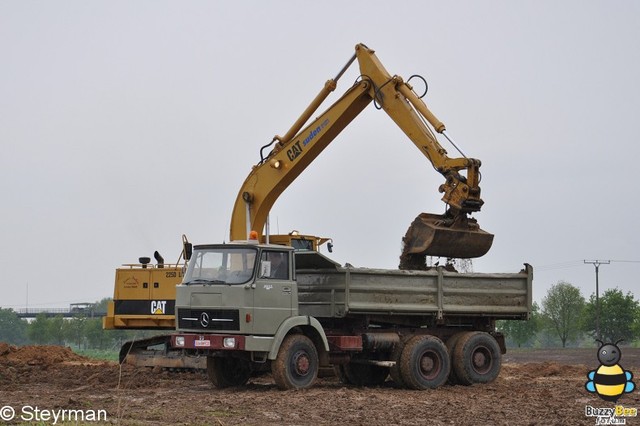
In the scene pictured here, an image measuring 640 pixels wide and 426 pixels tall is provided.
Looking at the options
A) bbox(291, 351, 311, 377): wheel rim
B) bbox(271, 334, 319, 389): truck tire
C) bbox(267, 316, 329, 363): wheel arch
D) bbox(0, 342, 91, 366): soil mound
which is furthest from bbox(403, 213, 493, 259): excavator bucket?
bbox(0, 342, 91, 366): soil mound

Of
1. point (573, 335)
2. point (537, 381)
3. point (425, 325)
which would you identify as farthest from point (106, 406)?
point (573, 335)

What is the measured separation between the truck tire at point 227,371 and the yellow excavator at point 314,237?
73cm

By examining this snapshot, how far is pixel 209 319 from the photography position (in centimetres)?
1881

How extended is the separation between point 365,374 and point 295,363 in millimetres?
2941

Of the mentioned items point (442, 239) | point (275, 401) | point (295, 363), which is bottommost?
point (275, 401)

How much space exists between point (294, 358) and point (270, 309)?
3.39ft

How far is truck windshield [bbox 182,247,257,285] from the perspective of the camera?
18766mm

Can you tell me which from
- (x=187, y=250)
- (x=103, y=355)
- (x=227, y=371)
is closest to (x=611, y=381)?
(x=227, y=371)

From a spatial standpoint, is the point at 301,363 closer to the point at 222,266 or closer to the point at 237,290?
the point at 237,290

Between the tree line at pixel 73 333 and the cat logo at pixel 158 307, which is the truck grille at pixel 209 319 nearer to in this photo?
the cat logo at pixel 158 307

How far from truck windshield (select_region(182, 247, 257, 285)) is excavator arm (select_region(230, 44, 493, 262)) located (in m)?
4.11

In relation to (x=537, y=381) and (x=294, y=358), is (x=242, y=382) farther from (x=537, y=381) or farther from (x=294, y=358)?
(x=537, y=381)

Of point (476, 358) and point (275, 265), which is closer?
point (275, 265)

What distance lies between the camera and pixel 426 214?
2136 centimetres
